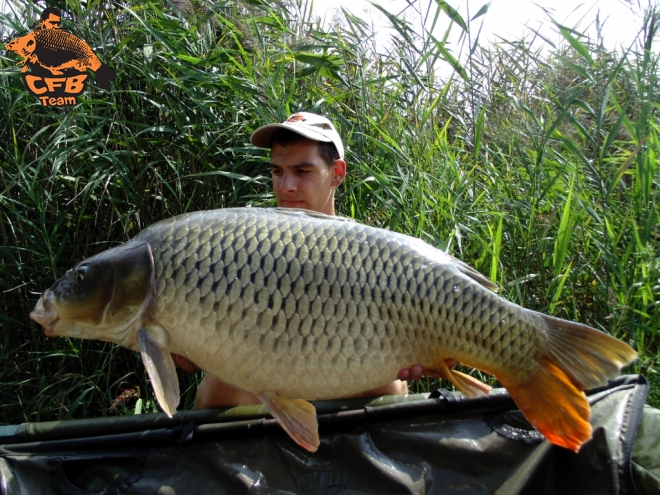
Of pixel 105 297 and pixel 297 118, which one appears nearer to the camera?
pixel 105 297

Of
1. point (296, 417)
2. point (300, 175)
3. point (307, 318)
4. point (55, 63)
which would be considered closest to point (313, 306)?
point (307, 318)

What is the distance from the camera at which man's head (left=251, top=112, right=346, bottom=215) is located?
1.79 metres

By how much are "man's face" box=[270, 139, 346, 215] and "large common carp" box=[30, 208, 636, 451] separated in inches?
23.7

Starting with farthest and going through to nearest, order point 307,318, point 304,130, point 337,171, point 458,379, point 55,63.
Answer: point 55,63, point 337,171, point 304,130, point 458,379, point 307,318

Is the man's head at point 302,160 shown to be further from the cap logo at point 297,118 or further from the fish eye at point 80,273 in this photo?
the fish eye at point 80,273

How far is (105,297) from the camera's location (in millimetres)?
1156

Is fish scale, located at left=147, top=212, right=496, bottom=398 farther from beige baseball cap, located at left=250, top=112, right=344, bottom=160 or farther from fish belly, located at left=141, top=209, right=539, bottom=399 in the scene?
beige baseball cap, located at left=250, top=112, right=344, bottom=160

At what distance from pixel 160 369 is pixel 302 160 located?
0.90m

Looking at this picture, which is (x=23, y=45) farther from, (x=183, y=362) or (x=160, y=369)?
(x=160, y=369)

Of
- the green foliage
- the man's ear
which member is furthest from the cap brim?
the green foliage

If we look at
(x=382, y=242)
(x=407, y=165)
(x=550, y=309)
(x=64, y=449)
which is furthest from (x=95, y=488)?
(x=407, y=165)

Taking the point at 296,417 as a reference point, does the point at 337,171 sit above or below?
above

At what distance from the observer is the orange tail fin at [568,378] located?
3.64 ft

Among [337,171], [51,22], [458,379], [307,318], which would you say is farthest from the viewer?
[51,22]
